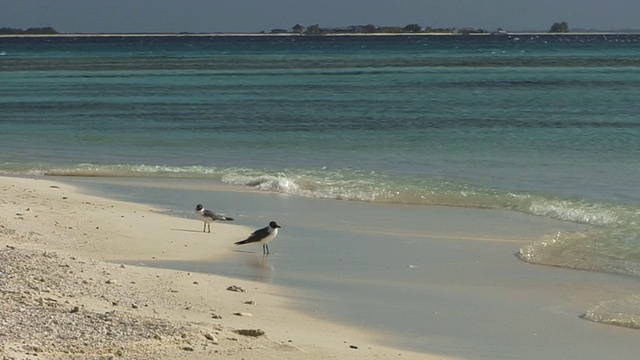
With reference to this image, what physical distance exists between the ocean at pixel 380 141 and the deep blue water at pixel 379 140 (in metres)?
0.04

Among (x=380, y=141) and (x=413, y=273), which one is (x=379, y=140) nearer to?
(x=380, y=141)

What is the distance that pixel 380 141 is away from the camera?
26469 mm

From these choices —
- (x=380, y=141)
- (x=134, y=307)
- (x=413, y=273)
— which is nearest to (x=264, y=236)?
(x=413, y=273)

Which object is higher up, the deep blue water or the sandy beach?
the sandy beach

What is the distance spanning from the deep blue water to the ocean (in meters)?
0.04

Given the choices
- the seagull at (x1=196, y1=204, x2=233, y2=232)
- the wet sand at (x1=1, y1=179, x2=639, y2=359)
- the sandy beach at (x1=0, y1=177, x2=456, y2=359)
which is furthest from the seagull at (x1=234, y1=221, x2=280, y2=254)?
the seagull at (x1=196, y1=204, x2=233, y2=232)

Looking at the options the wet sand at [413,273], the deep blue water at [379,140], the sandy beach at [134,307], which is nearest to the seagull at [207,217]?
the wet sand at [413,273]

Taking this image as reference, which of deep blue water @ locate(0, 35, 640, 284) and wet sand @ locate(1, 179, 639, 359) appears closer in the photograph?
wet sand @ locate(1, 179, 639, 359)

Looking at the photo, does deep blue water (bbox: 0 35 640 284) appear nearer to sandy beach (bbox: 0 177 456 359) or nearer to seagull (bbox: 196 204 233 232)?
seagull (bbox: 196 204 233 232)

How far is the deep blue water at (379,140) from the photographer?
1689 cm

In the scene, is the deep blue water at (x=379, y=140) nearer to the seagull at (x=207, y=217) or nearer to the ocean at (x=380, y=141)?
the ocean at (x=380, y=141)

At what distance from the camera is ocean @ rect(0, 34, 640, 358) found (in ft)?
54.6

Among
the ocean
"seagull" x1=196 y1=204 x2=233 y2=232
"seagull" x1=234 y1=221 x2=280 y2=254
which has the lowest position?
the ocean

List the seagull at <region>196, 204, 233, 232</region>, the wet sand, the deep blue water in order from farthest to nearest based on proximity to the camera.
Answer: the deep blue water → the seagull at <region>196, 204, 233, 232</region> → the wet sand
